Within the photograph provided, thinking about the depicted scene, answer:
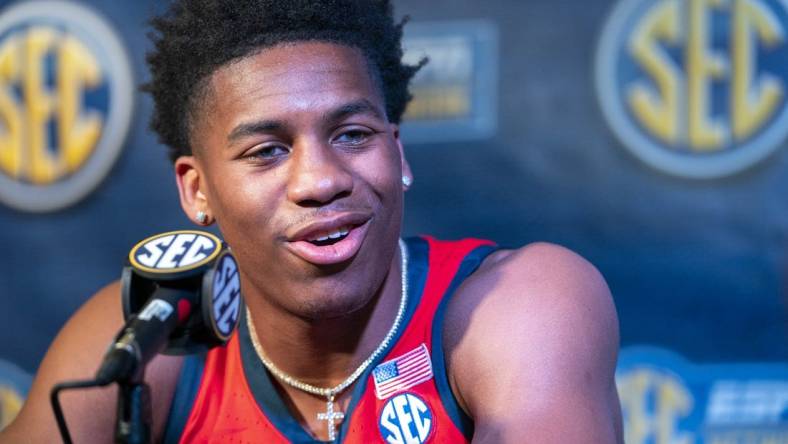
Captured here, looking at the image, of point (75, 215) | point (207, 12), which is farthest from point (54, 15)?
point (207, 12)

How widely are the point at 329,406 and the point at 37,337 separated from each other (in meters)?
1.37

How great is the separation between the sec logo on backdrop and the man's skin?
3.36 feet

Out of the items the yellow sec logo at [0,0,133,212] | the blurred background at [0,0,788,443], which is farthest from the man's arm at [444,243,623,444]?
the yellow sec logo at [0,0,133,212]

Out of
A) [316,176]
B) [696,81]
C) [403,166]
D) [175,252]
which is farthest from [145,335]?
[696,81]

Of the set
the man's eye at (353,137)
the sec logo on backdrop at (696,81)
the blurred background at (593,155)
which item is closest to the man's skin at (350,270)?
the man's eye at (353,137)

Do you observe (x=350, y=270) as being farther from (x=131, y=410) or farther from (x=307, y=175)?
(x=131, y=410)

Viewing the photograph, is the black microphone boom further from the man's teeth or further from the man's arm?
the man's arm

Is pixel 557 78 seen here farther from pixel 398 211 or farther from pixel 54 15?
pixel 54 15

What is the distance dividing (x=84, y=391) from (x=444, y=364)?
28.9 inches

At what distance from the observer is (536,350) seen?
1.78m

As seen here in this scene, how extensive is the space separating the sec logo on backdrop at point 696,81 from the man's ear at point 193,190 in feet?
4.19

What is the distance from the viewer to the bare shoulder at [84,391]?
209 centimetres

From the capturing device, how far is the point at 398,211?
6.42ft

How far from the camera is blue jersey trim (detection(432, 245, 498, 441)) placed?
1.94 meters
